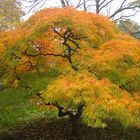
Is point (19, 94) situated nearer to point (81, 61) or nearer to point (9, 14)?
point (81, 61)

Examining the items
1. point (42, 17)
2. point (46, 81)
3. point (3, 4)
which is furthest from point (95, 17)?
point (3, 4)

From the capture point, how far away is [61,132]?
43.8 feet

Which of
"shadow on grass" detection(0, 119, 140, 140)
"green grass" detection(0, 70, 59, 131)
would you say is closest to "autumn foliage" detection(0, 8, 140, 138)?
"green grass" detection(0, 70, 59, 131)

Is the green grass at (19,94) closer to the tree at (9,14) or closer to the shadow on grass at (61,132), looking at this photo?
the shadow on grass at (61,132)

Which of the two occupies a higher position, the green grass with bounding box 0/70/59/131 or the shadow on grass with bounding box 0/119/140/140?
the green grass with bounding box 0/70/59/131

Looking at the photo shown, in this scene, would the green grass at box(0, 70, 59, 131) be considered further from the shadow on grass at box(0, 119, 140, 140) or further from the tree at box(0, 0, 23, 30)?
the tree at box(0, 0, 23, 30)

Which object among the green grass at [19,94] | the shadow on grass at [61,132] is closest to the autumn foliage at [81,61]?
the green grass at [19,94]

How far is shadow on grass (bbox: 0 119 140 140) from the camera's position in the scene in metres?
13.0

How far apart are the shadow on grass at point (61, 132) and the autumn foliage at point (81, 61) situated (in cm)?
220

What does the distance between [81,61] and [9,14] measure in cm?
712

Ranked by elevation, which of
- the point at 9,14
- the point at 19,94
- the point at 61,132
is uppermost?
the point at 9,14

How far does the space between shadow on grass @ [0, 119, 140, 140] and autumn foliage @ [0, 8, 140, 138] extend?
220 centimetres

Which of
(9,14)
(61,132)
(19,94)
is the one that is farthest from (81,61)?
(9,14)

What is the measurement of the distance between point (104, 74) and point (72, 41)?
4.52 feet
